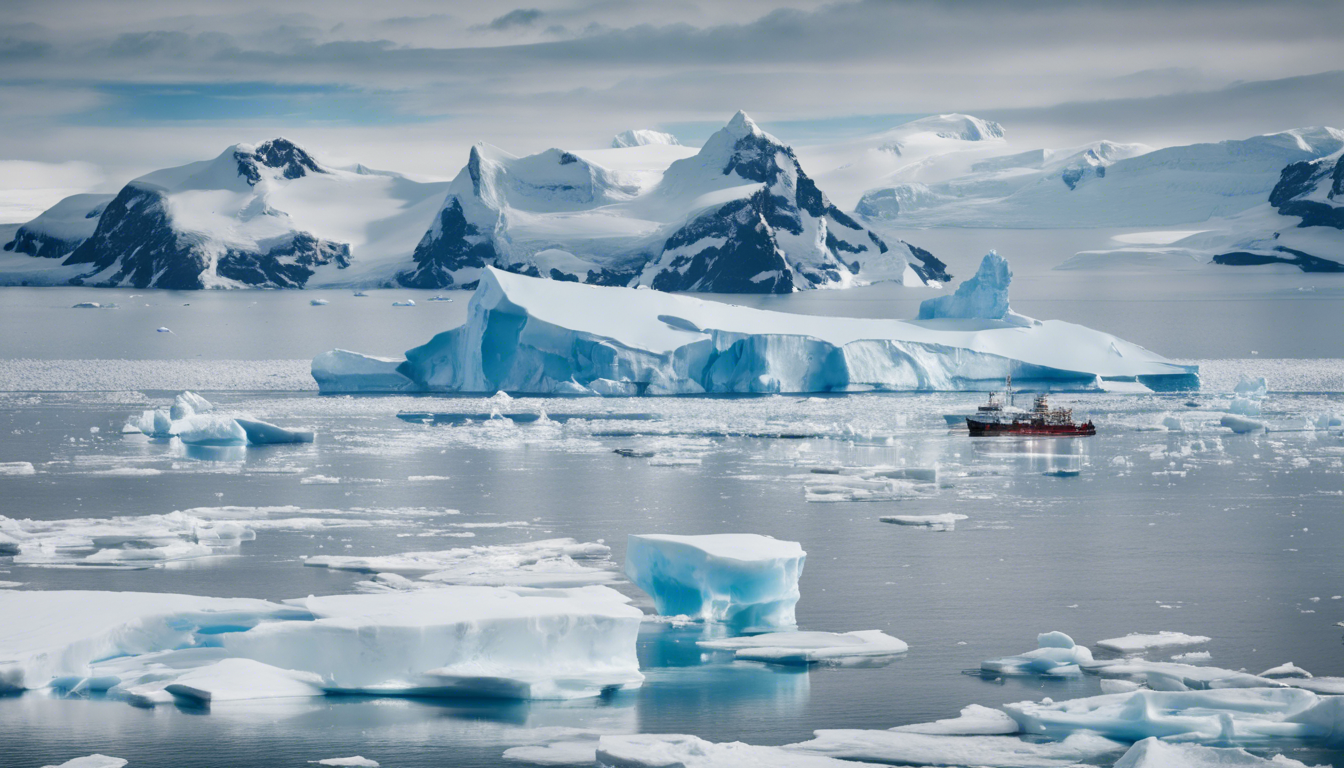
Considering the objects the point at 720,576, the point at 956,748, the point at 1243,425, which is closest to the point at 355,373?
the point at 1243,425

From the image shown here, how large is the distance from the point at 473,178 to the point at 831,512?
363 feet

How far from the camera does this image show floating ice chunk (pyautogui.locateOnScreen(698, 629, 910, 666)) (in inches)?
406

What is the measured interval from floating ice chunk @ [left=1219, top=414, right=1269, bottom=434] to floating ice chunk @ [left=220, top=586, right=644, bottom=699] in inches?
733

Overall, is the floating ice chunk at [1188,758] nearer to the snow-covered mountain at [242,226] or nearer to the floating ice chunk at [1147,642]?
the floating ice chunk at [1147,642]

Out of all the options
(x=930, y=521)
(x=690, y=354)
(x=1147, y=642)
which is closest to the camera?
(x=1147, y=642)

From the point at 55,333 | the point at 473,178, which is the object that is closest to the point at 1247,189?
the point at 473,178

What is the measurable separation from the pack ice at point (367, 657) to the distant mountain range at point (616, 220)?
98.1 meters

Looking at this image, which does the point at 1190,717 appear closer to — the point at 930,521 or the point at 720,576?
the point at 720,576

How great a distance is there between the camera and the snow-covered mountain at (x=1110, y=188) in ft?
521

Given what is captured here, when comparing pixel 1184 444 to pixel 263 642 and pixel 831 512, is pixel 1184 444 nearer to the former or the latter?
pixel 831 512

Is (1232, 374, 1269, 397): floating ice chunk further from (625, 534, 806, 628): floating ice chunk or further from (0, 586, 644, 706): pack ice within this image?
(0, 586, 644, 706): pack ice

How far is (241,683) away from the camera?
30.2ft

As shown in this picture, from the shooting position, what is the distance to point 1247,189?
157500 mm

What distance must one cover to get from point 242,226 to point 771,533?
13086cm
